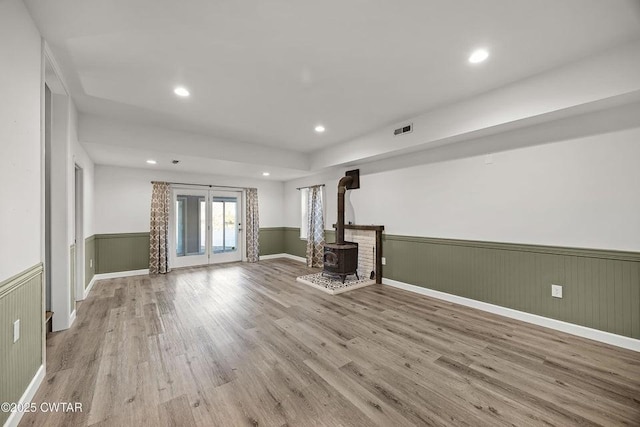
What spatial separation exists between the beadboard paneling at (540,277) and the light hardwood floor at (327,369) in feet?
0.86

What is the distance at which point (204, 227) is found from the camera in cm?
643

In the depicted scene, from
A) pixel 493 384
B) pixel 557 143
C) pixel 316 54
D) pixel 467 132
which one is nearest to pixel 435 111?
pixel 467 132

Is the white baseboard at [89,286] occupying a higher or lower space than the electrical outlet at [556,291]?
lower

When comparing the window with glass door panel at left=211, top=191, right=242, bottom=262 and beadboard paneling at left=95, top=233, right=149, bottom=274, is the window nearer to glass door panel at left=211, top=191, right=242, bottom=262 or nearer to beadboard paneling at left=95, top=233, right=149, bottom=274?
glass door panel at left=211, top=191, right=242, bottom=262

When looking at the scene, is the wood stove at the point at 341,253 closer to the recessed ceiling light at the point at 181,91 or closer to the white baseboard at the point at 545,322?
the white baseboard at the point at 545,322

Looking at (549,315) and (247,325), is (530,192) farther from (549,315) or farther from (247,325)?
(247,325)

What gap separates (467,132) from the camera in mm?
3188

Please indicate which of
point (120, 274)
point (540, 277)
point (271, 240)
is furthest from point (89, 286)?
point (540, 277)

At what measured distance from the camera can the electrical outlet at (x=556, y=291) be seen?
2.85m

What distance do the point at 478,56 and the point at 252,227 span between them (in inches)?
235

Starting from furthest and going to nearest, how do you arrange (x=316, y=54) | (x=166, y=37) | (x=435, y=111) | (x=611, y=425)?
(x=435, y=111) < (x=316, y=54) < (x=166, y=37) < (x=611, y=425)

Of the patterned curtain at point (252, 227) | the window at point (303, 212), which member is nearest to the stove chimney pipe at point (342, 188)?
the window at point (303, 212)

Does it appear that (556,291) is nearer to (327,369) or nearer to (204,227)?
(327,369)

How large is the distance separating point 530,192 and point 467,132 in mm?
1033
